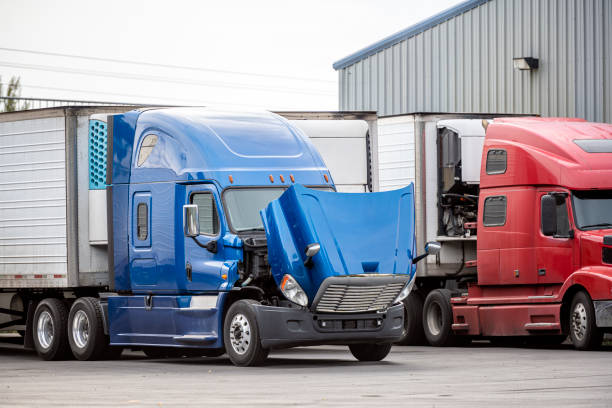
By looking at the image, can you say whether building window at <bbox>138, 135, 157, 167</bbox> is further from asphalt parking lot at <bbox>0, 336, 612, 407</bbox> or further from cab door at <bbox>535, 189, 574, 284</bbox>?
cab door at <bbox>535, 189, 574, 284</bbox>

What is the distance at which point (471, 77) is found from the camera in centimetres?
3438

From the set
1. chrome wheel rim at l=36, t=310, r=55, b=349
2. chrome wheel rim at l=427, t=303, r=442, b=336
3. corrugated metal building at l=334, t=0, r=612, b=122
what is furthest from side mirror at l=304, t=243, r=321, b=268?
corrugated metal building at l=334, t=0, r=612, b=122

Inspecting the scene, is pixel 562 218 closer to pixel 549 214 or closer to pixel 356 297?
pixel 549 214

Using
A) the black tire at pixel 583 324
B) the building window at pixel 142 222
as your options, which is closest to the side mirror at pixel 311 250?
the building window at pixel 142 222

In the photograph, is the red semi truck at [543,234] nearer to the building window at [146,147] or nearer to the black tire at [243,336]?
the black tire at [243,336]

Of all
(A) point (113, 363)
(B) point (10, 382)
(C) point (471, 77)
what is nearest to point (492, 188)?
(A) point (113, 363)

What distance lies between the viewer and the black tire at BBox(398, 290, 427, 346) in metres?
23.6

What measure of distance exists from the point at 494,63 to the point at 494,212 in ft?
41.1

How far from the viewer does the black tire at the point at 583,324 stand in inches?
787

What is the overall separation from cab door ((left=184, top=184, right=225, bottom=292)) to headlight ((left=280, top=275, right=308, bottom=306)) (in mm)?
1115

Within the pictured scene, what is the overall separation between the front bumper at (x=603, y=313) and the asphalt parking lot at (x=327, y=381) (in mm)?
431

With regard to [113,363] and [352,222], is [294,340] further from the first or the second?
[113,363]

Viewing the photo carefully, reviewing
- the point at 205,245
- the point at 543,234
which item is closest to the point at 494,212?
the point at 543,234

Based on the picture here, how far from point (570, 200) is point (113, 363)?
7.21 m
